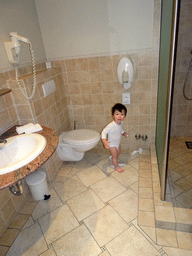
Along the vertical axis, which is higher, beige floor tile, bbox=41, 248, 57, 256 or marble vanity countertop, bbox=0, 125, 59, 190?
marble vanity countertop, bbox=0, 125, 59, 190

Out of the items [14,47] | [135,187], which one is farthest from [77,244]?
[14,47]

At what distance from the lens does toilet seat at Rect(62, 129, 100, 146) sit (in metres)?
2.24

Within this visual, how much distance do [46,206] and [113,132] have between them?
117 centimetres

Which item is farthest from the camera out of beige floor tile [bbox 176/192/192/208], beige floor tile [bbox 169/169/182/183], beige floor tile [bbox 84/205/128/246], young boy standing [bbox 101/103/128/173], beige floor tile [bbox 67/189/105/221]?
young boy standing [bbox 101/103/128/173]

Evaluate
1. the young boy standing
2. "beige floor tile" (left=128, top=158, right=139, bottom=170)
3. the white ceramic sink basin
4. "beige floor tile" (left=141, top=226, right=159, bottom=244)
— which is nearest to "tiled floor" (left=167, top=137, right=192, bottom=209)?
"beige floor tile" (left=141, top=226, right=159, bottom=244)

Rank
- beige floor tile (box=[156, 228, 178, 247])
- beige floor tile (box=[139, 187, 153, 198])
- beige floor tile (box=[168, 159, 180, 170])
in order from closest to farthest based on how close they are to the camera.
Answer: beige floor tile (box=[156, 228, 178, 247]) → beige floor tile (box=[139, 187, 153, 198]) → beige floor tile (box=[168, 159, 180, 170])

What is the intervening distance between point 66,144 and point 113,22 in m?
1.65

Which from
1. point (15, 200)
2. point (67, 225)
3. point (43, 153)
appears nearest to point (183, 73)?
point (43, 153)

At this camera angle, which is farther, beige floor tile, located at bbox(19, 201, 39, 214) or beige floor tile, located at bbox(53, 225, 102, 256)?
beige floor tile, located at bbox(19, 201, 39, 214)

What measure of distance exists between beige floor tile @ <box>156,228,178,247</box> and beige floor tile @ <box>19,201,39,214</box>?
130 cm

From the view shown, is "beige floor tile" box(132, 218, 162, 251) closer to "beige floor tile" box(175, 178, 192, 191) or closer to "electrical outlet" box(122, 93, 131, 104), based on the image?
"beige floor tile" box(175, 178, 192, 191)

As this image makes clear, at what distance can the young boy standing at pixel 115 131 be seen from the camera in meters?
2.12

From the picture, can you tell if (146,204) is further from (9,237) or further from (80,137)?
(9,237)

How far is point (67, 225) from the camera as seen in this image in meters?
1.68
